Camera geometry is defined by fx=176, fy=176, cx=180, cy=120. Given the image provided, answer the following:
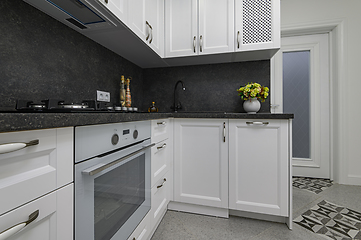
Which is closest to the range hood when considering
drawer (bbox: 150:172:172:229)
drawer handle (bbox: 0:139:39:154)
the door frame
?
drawer handle (bbox: 0:139:39:154)

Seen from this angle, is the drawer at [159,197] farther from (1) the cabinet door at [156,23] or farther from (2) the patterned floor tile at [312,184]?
(2) the patterned floor tile at [312,184]

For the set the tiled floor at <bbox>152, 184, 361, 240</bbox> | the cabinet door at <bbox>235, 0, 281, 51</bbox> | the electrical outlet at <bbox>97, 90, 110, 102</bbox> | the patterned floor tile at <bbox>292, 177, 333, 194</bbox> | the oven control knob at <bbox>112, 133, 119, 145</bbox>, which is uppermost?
the cabinet door at <bbox>235, 0, 281, 51</bbox>

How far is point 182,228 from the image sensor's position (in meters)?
1.45

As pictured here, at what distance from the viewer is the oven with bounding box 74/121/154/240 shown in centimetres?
65

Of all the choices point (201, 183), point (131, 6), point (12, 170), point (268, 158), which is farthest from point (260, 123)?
point (12, 170)

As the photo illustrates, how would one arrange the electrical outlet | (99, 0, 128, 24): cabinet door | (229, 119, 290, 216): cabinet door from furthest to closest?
the electrical outlet < (229, 119, 290, 216): cabinet door < (99, 0, 128, 24): cabinet door

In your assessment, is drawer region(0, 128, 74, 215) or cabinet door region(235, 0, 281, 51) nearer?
drawer region(0, 128, 74, 215)

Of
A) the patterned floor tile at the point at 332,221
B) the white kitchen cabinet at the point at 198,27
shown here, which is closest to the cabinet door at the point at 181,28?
the white kitchen cabinet at the point at 198,27

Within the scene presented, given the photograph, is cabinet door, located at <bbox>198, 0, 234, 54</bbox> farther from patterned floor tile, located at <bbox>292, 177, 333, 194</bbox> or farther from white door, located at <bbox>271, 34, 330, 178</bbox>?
patterned floor tile, located at <bbox>292, 177, 333, 194</bbox>

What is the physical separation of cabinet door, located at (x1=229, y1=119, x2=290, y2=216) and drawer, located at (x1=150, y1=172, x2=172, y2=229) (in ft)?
1.86

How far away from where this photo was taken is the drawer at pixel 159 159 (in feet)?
4.27

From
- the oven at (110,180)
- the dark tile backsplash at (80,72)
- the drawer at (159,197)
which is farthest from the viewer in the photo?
the drawer at (159,197)

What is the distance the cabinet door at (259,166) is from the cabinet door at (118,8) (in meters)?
1.16

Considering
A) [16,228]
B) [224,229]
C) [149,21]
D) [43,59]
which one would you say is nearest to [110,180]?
[16,228]
